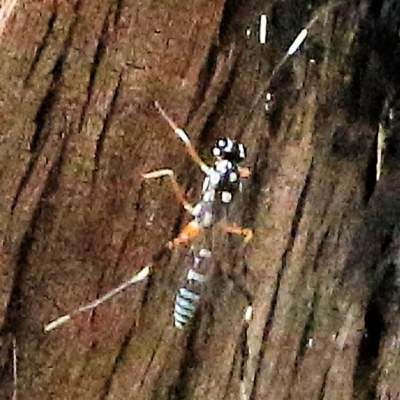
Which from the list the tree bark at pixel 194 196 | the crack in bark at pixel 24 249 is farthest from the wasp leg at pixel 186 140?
the crack in bark at pixel 24 249

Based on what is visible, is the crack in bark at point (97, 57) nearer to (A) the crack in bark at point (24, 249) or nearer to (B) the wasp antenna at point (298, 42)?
(A) the crack in bark at point (24, 249)

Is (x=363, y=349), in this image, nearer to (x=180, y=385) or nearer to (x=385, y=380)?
(x=385, y=380)

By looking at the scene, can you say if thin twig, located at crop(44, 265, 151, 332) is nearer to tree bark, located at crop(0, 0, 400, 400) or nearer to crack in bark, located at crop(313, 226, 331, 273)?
tree bark, located at crop(0, 0, 400, 400)

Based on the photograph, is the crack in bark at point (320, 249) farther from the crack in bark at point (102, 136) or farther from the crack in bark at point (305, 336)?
the crack in bark at point (102, 136)

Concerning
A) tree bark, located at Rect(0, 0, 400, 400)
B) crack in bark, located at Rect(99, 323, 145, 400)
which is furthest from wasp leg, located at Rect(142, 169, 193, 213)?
crack in bark, located at Rect(99, 323, 145, 400)

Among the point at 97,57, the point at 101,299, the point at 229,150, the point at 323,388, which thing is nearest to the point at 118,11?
the point at 97,57

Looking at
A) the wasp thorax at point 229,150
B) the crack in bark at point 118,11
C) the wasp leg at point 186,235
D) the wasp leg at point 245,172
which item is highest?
the crack in bark at point 118,11

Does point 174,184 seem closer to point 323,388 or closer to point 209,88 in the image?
point 209,88

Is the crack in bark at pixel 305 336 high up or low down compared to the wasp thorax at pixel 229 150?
down
